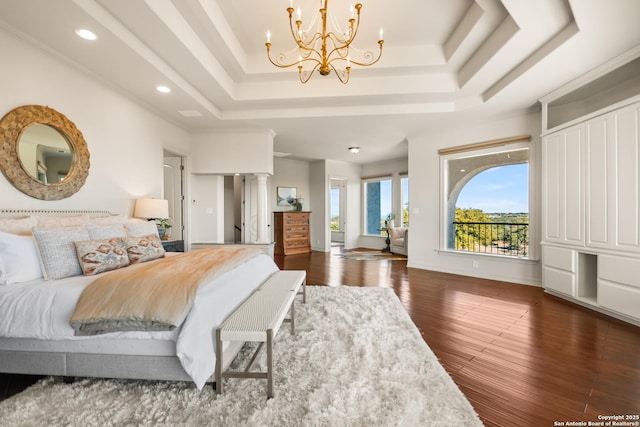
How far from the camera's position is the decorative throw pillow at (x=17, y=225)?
2.18m

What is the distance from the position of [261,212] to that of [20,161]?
11.3ft

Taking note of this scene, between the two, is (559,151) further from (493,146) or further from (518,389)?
(518,389)

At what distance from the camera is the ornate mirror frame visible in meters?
2.39

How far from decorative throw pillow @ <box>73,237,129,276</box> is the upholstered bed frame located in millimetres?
561

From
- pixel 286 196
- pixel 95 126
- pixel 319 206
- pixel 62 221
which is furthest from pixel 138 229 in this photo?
pixel 319 206

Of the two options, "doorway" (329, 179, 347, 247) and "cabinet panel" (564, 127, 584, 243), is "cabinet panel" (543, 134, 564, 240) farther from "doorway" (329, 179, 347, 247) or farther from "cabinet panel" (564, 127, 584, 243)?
"doorway" (329, 179, 347, 247)

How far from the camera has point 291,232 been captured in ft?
24.7

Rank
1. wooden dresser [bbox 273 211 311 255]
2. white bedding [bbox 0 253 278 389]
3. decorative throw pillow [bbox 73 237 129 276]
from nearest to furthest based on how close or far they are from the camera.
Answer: white bedding [bbox 0 253 278 389] < decorative throw pillow [bbox 73 237 129 276] < wooden dresser [bbox 273 211 311 255]

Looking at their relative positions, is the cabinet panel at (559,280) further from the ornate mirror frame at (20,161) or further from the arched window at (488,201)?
the ornate mirror frame at (20,161)

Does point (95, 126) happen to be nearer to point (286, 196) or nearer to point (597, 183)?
point (286, 196)

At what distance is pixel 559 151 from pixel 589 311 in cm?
193

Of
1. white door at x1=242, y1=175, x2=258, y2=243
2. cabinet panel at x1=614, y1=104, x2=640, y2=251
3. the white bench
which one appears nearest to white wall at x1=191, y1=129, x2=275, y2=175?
white door at x1=242, y1=175, x2=258, y2=243

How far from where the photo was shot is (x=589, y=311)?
3.10 meters

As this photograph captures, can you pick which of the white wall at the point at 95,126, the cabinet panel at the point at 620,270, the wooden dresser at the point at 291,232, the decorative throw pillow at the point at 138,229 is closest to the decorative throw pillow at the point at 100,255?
the decorative throw pillow at the point at 138,229
